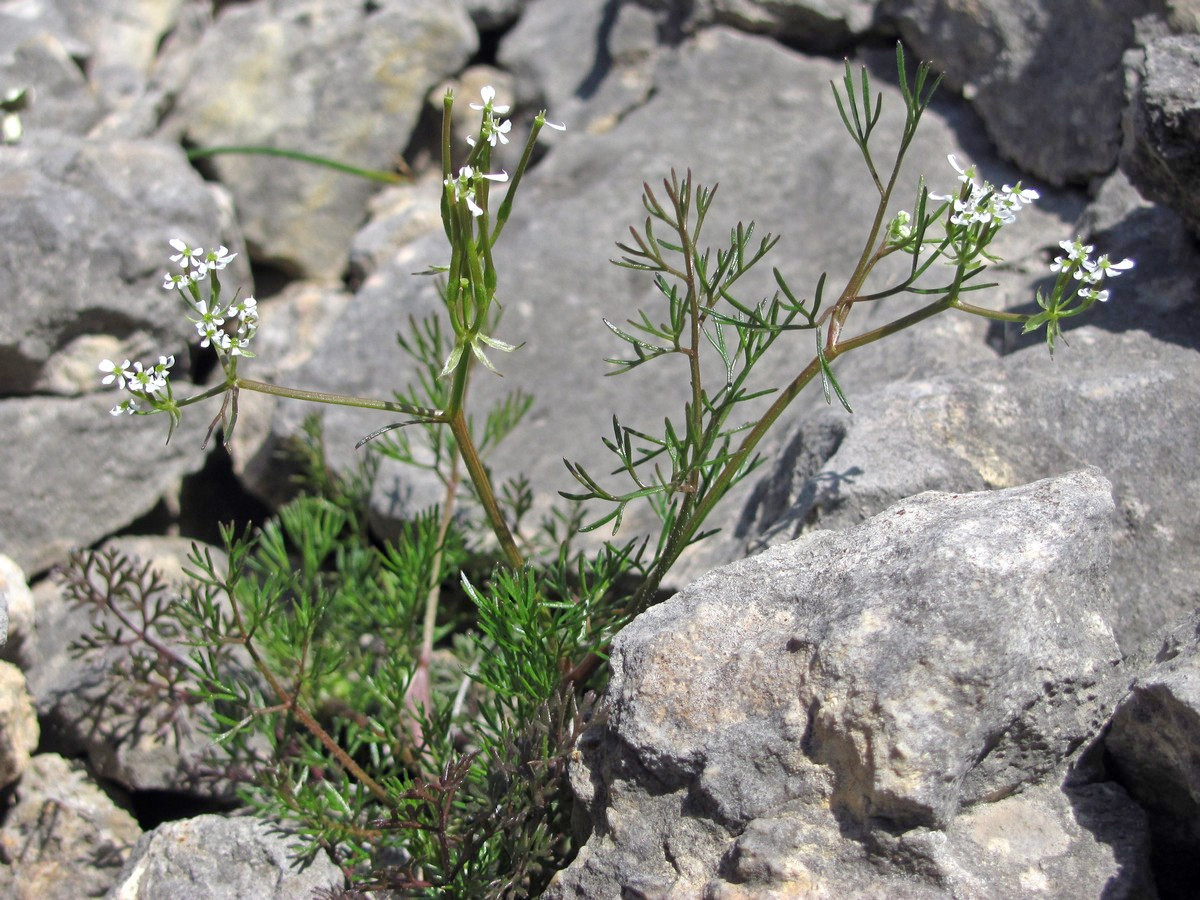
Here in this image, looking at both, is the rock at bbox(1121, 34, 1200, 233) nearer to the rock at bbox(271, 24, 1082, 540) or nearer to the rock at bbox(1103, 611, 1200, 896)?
the rock at bbox(271, 24, 1082, 540)

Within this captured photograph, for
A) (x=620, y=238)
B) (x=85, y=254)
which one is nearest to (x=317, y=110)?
(x=85, y=254)

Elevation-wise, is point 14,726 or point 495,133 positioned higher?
point 495,133

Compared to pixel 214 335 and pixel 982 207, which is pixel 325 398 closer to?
pixel 214 335

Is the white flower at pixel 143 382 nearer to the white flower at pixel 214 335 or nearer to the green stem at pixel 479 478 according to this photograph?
the white flower at pixel 214 335

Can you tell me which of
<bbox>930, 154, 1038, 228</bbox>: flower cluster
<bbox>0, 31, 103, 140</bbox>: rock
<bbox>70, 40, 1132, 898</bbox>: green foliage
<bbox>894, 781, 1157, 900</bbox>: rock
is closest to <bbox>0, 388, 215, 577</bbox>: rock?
<bbox>70, 40, 1132, 898</bbox>: green foliage

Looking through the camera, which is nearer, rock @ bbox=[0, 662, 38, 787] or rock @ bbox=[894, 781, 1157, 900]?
rock @ bbox=[894, 781, 1157, 900]

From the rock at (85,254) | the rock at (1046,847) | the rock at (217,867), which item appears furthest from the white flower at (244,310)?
the rock at (85,254)
